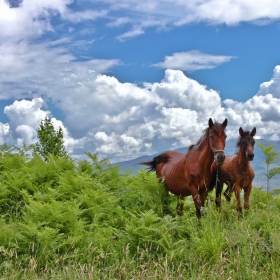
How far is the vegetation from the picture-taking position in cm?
641

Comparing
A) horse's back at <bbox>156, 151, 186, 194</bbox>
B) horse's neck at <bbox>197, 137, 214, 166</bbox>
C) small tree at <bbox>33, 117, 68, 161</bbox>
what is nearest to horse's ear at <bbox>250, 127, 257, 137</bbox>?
horse's neck at <bbox>197, 137, 214, 166</bbox>

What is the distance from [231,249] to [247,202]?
125 inches

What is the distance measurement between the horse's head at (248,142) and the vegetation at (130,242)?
141 centimetres

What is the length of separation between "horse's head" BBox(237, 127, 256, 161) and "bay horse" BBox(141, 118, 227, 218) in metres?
0.95

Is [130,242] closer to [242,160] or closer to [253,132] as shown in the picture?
[242,160]

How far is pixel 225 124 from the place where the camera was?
8812 mm

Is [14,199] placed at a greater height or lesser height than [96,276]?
greater

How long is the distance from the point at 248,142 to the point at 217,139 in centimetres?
123

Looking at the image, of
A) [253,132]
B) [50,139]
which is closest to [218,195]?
[253,132]

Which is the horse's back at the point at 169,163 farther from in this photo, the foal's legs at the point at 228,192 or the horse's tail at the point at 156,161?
the foal's legs at the point at 228,192

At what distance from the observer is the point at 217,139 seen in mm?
8641

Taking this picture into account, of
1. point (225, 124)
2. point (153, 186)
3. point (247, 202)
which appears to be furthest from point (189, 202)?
point (225, 124)

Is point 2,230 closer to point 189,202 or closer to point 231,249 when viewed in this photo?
point 231,249

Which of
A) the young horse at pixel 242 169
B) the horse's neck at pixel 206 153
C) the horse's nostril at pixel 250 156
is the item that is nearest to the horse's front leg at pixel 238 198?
the young horse at pixel 242 169
